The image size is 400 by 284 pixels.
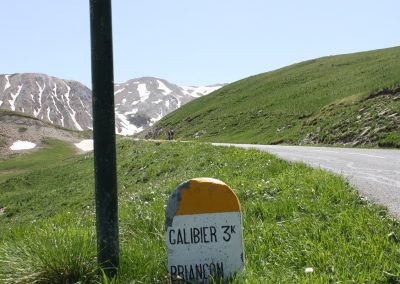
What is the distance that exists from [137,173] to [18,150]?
6363 cm

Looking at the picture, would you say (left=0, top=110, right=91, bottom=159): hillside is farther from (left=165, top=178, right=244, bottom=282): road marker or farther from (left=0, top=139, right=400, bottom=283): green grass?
(left=165, top=178, right=244, bottom=282): road marker

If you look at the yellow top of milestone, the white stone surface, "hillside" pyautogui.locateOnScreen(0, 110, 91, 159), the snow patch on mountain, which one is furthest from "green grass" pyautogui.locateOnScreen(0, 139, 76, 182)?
the yellow top of milestone

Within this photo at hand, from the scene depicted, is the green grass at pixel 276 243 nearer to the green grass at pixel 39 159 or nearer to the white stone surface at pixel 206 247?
the white stone surface at pixel 206 247

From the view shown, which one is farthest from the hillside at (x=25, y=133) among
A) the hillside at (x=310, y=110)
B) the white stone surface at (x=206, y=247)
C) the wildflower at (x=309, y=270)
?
the wildflower at (x=309, y=270)

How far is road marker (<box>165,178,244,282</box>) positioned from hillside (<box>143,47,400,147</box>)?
22987mm

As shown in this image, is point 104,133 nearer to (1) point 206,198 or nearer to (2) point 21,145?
(1) point 206,198

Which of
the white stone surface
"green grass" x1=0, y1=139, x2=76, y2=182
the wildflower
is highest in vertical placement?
the white stone surface

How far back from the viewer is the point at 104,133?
4742mm

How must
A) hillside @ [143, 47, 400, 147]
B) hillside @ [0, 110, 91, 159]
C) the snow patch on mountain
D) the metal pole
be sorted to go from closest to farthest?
the metal pole
hillside @ [143, 47, 400, 147]
the snow patch on mountain
hillside @ [0, 110, 91, 159]

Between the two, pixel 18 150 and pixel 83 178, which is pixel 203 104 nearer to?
pixel 18 150

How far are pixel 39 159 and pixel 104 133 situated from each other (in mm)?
70316

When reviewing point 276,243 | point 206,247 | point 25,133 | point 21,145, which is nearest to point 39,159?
point 21,145

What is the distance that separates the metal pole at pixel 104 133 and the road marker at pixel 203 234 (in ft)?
2.06

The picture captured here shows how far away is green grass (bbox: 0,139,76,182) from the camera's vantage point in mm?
60688
